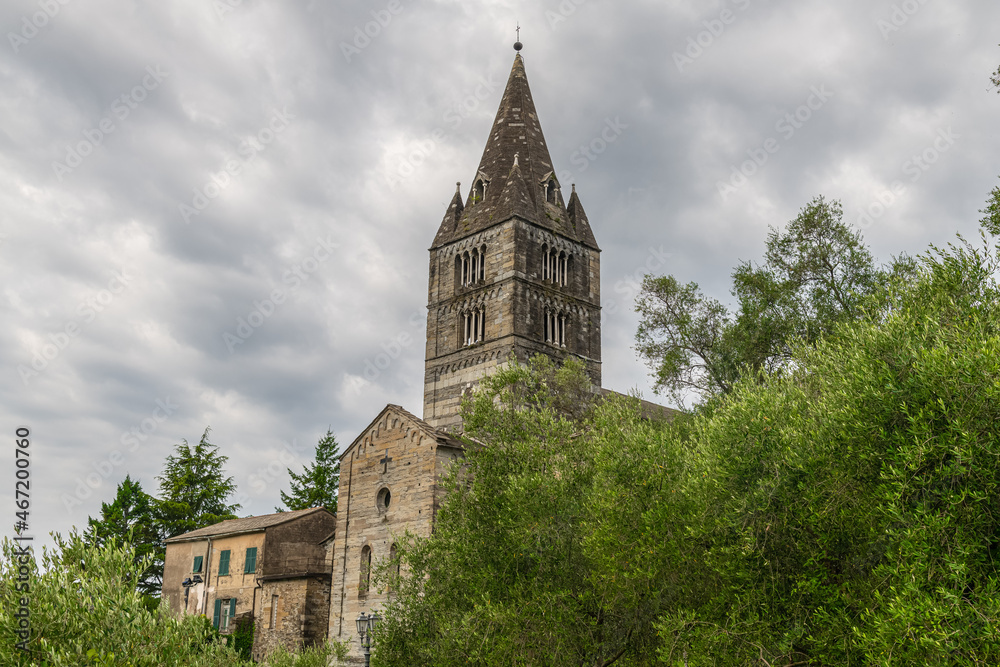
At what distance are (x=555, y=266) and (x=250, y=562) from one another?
23434 mm

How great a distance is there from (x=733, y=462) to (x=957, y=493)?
400cm

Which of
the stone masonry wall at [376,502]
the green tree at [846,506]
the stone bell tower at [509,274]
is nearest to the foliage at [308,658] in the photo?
the stone masonry wall at [376,502]

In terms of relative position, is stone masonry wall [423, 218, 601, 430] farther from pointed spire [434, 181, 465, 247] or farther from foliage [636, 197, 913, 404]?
foliage [636, 197, 913, 404]

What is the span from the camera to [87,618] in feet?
38.7

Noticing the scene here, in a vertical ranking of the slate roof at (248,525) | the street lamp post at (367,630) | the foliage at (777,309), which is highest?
the foliage at (777,309)

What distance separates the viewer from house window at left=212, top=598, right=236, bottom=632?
35562mm

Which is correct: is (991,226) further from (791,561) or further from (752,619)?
(752,619)

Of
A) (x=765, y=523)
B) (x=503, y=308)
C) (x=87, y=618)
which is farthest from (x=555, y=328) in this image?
(x=87, y=618)

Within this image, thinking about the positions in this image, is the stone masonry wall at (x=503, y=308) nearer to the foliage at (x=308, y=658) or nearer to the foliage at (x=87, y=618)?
the foliage at (x=308, y=658)

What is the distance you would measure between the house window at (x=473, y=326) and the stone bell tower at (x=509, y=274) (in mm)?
57

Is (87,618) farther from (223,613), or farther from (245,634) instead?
(223,613)

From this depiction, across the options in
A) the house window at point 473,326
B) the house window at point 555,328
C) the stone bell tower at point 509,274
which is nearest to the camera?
the stone bell tower at point 509,274

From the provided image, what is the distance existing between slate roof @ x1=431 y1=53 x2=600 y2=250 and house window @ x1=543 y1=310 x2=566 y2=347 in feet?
16.4

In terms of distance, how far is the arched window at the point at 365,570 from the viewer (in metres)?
30.1
